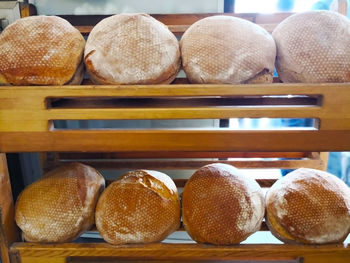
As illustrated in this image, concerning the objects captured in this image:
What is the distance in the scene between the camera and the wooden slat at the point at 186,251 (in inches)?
37.6

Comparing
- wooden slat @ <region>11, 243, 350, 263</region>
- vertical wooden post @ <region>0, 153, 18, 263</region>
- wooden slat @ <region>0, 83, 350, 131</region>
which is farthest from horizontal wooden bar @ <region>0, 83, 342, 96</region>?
wooden slat @ <region>11, 243, 350, 263</region>

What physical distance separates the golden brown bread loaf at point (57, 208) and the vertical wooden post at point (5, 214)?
0.11 feet

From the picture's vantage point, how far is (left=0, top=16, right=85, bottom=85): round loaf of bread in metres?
0.82

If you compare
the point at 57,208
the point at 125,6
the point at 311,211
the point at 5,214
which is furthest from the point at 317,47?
the point at 5,214

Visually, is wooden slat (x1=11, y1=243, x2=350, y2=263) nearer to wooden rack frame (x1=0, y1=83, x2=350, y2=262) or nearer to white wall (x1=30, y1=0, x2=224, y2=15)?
wooden rack frame (x1=0, y1=83, x2=350, y2=262)

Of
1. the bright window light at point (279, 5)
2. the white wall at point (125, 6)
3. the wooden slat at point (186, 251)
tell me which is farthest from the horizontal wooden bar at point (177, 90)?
the bright window light at point (279, 5)

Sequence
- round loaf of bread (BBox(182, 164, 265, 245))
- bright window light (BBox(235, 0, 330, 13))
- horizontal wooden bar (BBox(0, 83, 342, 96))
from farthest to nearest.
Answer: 1. bright window light (BBox(235, 0, 330, 13))
2. round loaf of bread (BBox(182, 164, 265, 245))
3. horizontal wooden bar (BBox(0, 83, 342, 96))

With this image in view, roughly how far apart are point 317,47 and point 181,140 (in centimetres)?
51

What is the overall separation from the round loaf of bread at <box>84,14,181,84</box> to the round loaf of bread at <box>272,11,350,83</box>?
40 centimetres

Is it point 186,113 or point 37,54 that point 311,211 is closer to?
point 186,113

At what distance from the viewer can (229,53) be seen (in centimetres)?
84

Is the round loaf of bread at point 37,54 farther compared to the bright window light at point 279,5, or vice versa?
the bright window light at point 279,5

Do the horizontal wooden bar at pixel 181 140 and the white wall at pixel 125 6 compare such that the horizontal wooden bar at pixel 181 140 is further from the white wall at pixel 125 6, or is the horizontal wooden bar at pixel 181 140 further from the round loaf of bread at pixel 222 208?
the white wall at pixel 125 6

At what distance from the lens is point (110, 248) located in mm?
966
